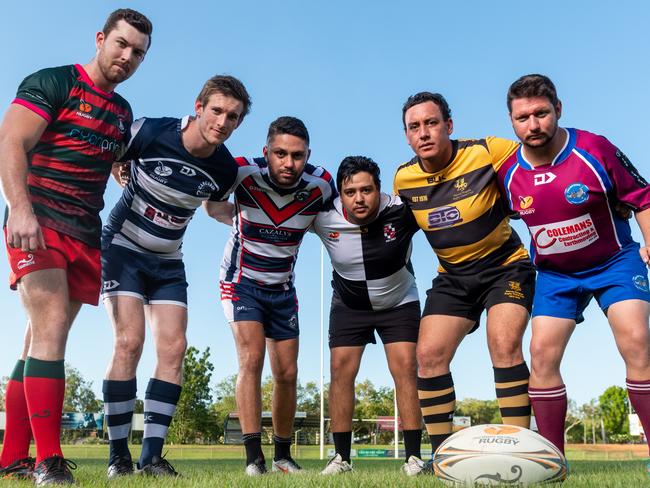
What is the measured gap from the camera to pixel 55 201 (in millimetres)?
4387

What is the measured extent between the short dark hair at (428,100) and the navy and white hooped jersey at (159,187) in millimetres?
1638

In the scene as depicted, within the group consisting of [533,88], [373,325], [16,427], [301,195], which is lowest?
[16,427]

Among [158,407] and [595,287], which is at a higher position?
[595,287]

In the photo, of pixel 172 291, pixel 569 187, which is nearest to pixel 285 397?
pixel 172 291

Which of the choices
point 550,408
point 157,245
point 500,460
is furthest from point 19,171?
point 550,408

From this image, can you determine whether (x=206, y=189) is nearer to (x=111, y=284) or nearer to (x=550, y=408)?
(x=111, y=284)

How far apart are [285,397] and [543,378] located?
237cm

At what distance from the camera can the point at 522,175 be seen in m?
4.94

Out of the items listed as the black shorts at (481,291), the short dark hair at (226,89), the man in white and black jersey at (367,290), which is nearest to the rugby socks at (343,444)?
the man in white and black jersey at (367,290)

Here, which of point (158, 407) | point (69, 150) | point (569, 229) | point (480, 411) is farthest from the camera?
point (480, 411)

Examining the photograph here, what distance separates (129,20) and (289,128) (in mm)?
1587

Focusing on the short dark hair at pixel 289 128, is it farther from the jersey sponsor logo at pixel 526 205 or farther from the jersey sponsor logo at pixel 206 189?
the jersey sponsor logo at pixel 526 205

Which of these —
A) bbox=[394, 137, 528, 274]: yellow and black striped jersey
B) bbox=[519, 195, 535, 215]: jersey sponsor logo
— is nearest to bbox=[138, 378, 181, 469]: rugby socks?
bbox=[394, 137, 528, 274]: yellow and black striped jersey

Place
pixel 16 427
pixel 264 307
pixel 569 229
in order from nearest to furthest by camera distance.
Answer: pixel 16 427 → pixel 569 229 → pixel 264 307
